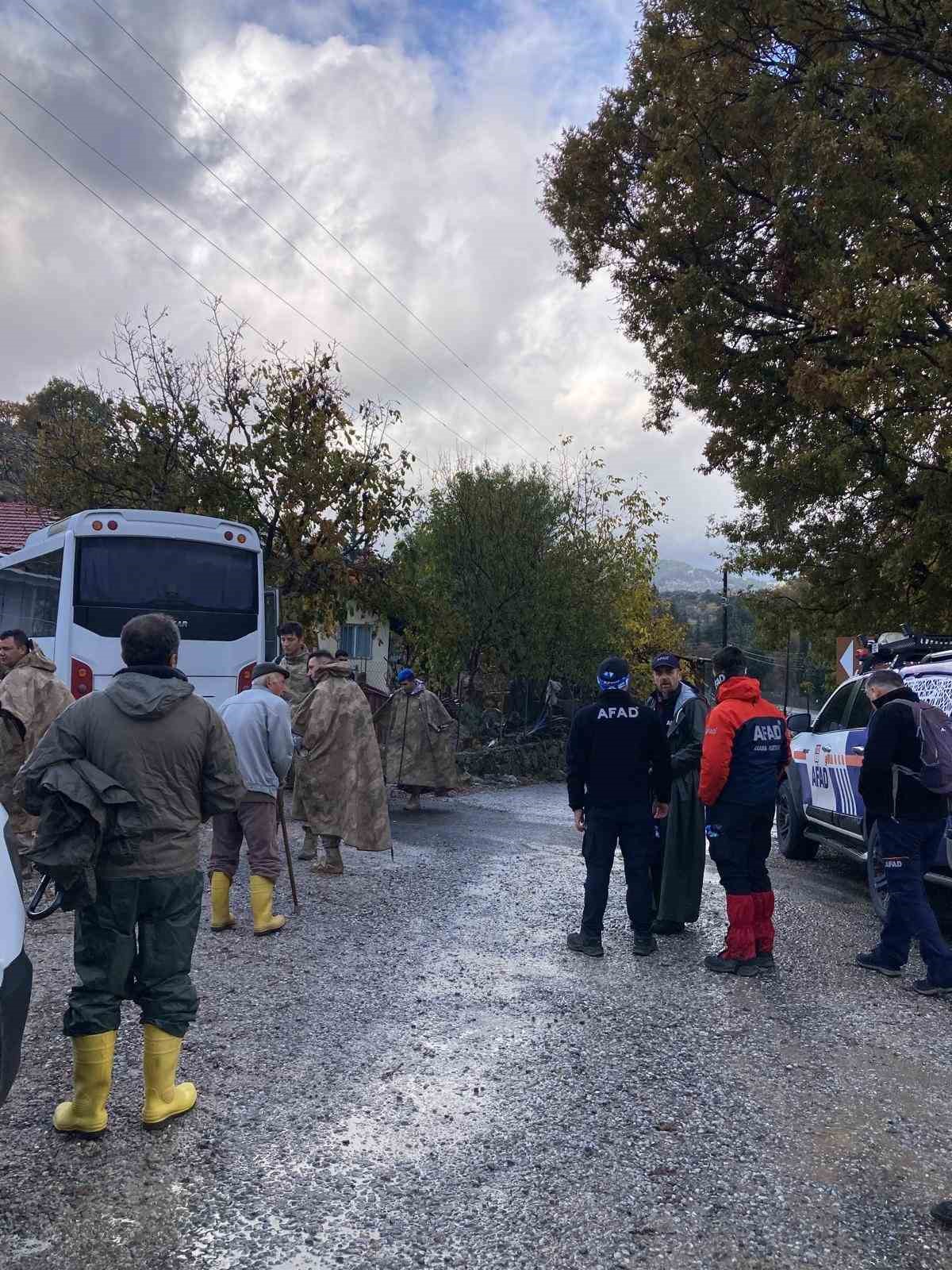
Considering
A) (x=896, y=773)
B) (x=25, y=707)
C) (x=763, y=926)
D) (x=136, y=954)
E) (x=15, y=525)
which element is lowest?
(x=763, y=926)

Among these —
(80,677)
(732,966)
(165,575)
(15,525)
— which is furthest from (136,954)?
(15,525)

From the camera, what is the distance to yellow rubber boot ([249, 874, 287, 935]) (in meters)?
6.70

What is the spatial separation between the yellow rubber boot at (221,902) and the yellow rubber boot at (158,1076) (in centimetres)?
278

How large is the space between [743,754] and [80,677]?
7892mm

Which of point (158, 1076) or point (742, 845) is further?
point (742, 845)

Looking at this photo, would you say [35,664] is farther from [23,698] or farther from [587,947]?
[587,947]

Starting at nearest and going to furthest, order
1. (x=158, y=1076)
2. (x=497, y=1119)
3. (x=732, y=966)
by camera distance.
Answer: (x=158, y=1076) → (x=497, y=1119) → (x=732, y=966)

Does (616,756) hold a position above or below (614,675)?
below

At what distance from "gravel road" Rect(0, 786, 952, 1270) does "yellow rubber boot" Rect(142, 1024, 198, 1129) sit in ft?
0.26

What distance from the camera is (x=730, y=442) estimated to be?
15.2 m

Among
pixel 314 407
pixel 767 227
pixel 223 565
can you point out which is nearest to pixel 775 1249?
pixel 223 565

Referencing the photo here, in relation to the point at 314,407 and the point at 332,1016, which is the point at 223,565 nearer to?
the point at 314,407

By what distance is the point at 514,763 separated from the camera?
1878cm

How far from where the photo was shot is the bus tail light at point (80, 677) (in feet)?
37.2
